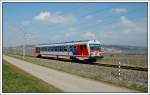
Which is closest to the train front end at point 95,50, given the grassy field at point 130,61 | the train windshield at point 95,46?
the train windshield at point 95,46

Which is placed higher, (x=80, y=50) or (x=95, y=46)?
(x=95, y=46)

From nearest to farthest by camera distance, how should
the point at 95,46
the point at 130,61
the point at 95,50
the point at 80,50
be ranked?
the point at 95,50
the point at 80,50
the point at 95,46
the point at 130,61

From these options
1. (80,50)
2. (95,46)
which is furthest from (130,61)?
(80,50)

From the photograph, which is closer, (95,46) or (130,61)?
(95,46)

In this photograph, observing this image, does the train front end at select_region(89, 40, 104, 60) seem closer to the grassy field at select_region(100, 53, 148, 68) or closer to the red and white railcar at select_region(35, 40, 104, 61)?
the red and white railcar at select_region(35, 40, 104, 61)

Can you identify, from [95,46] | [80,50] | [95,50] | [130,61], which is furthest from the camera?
[130,61]

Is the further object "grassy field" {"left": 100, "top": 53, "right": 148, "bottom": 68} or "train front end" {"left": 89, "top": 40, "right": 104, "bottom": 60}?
"train front end" {"left": 89, "top": 40, "right": 104, "bottom": 60}

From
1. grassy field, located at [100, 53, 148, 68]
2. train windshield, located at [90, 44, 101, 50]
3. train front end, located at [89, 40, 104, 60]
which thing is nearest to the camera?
grassy field, located at [100, 53, 148, 68]

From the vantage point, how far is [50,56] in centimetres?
4366

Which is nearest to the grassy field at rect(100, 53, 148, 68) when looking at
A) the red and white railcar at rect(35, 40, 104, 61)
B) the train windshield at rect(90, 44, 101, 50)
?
the train windshield at rect(90, 44, 101, 50)

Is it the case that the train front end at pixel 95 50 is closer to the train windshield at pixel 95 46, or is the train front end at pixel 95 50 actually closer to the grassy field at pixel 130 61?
the train windshield at pixel 95 46

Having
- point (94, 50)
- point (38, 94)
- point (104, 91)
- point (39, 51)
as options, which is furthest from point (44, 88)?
point (39, 51)

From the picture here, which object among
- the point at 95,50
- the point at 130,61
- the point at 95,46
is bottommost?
the point at 130,61

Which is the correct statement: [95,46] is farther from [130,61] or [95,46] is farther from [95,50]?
[130,61]
